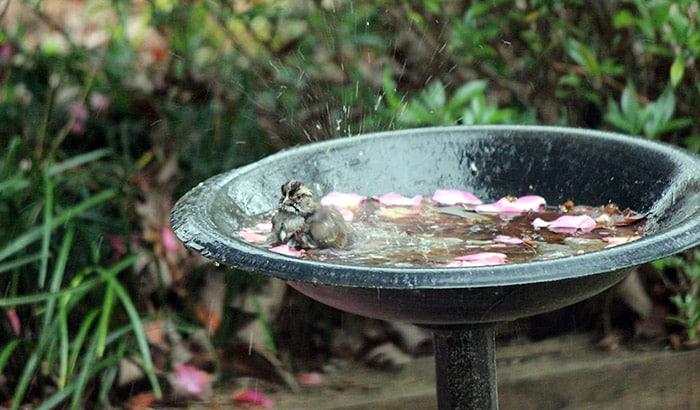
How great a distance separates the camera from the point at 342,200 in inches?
92.8

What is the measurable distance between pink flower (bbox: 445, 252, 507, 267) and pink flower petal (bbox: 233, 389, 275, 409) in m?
1.72

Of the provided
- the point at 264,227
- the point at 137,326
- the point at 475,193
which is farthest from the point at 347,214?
the point at 137,326

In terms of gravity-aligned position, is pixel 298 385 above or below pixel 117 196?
below

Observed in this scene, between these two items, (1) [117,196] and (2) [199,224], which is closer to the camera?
(2) [199,224]

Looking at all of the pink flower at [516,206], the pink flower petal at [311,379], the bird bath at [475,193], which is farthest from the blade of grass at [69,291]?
the pink flower at [516,206]

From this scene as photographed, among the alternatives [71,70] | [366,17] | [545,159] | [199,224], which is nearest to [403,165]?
[545,159]

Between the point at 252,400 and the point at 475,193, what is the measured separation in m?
1.44

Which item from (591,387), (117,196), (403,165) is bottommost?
(591,387)

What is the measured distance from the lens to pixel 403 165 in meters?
2.47

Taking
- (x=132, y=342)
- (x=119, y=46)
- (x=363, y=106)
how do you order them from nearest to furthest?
(x=132, y=342)
(x=363, y=106)
(x=119, y=46)

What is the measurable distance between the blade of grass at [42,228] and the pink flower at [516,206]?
1555 millimetres

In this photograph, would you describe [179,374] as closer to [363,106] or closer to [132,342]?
[132,342]

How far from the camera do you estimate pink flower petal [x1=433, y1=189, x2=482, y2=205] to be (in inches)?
94.4

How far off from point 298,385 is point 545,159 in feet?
5.12
